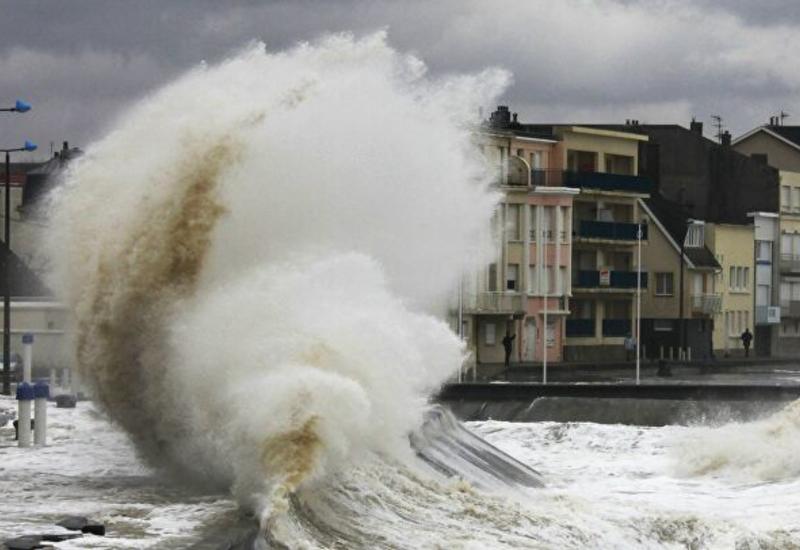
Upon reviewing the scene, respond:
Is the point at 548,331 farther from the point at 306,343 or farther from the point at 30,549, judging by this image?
the point at 30,549

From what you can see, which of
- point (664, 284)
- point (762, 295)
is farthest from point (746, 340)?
point (762, 295)

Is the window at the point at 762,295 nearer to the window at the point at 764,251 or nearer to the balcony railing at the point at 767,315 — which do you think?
the balcony railing at the point at 767,315

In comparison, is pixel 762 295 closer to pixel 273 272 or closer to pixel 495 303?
pixel 495 303

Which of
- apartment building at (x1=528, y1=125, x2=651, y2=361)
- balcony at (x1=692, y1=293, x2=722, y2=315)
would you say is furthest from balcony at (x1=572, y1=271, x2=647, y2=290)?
balcony at (x1=692, y1=293, x2=722, y2=315)

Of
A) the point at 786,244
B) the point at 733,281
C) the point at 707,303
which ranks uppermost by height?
the point at 786,244

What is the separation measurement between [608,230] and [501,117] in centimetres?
917

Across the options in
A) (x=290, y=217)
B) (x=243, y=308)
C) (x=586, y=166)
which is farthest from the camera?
(x=586, y=166)

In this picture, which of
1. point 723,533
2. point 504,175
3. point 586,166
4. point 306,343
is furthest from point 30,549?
point 586,166

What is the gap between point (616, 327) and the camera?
316 feet

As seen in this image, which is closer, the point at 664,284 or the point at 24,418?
the point at 24,418

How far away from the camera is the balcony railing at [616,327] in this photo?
3757 inches

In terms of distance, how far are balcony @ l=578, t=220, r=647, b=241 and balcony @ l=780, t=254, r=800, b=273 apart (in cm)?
2035

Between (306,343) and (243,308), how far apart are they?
145cm

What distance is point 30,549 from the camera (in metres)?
16.7
